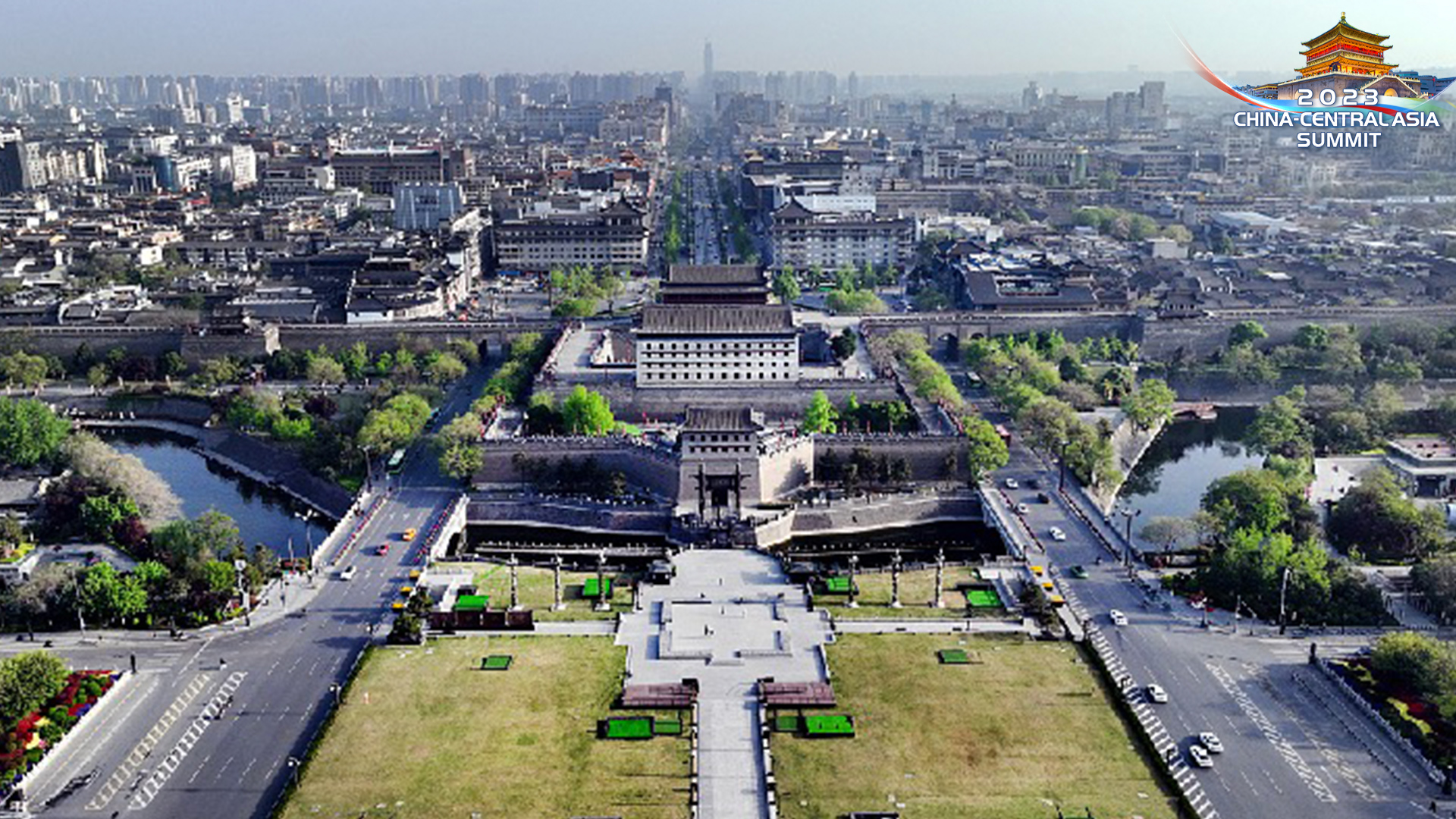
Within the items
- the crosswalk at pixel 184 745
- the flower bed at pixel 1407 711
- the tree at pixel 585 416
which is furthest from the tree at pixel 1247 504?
the crosswalk at pixel 184 745

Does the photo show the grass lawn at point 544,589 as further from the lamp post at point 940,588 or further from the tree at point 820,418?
the tree at point 820,418

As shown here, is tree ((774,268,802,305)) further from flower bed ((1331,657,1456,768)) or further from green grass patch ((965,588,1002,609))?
flower bed ((1331,657,1456,768))

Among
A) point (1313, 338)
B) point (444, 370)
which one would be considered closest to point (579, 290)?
point (444, 370)

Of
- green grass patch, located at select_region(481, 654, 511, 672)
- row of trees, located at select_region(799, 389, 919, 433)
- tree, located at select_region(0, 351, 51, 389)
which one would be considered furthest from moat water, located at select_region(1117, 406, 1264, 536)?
tree, located at select_region(0, 351, 51, 389)

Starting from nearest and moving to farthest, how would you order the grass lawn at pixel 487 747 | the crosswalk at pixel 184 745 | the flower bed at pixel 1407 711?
1. the grass lawn at pixel 487 747
2. the crosswalk at pixel 184 745
3. the flower bed at pixel 1407 711

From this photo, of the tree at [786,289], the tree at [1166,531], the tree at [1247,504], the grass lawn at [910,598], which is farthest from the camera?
the tree at [786,289]
